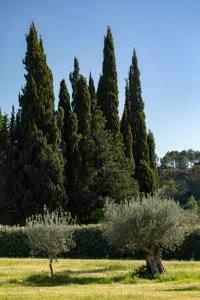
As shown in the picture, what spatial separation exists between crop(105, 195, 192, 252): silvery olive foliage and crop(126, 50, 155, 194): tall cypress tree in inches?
1162

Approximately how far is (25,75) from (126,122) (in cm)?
1616

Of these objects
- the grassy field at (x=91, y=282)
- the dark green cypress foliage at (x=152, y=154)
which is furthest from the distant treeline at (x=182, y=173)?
the grassy field at (x=91, y=282)

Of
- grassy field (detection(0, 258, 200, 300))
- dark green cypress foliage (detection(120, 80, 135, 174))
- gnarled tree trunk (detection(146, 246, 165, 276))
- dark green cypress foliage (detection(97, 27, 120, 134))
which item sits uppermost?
dark green cypress foliage (detection(97, 27, 120, 134))

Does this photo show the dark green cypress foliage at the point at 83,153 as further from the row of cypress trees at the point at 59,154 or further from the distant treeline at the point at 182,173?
the distant treeline at the point at 182,173

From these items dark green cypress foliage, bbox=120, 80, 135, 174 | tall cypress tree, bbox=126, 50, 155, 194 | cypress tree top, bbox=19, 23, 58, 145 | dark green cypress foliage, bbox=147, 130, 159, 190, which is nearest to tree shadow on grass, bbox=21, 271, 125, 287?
cypress tree top, bbox=19, 23, 58, 145

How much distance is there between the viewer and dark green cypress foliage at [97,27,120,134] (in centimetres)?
5072

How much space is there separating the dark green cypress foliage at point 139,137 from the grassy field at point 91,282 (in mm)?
26322

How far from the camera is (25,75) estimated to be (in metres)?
43.1

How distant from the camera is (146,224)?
23.6 metres

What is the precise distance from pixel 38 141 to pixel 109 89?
44.6ft

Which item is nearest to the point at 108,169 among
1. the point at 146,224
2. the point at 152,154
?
the point at 152,154

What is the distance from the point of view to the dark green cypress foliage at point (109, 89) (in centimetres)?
5072

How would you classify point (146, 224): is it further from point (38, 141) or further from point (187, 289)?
point (38, 141)

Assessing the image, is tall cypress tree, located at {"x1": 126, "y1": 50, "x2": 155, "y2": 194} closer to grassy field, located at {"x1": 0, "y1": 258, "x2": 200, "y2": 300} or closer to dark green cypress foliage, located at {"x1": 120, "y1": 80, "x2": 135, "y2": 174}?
dark green cypress foliage, located at {"x1": 120, "y1": 80, "x2": 135, "y2": 174}
